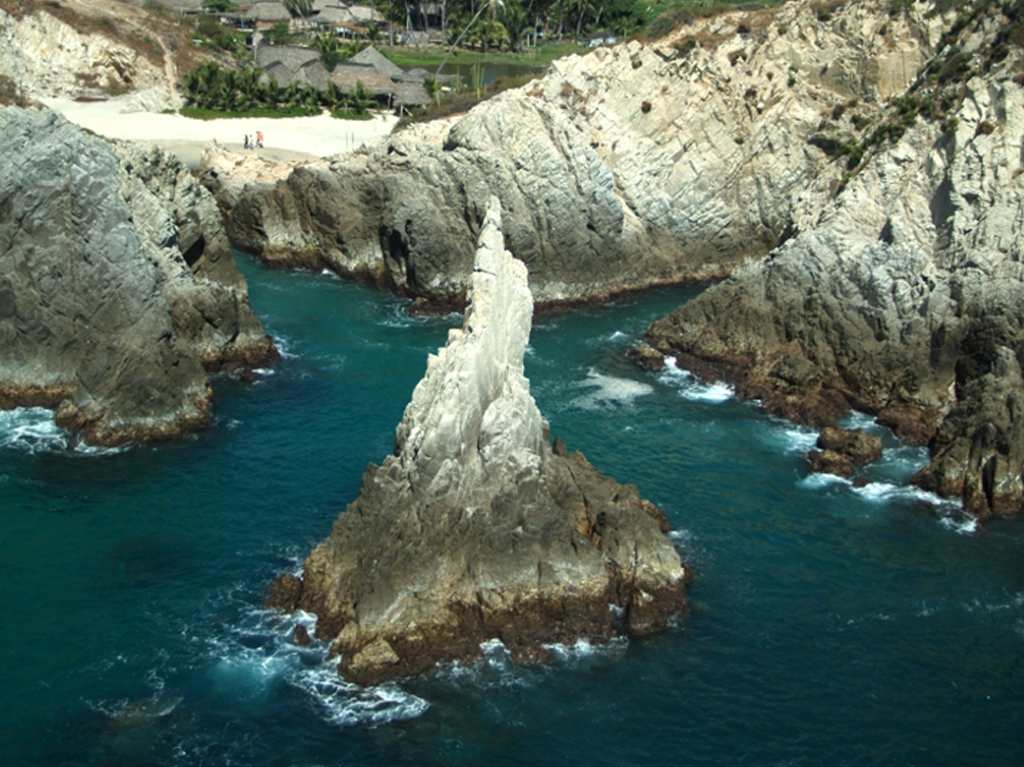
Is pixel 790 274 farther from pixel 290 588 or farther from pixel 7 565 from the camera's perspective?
pixel 7 565

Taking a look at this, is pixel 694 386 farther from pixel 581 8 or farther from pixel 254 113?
pixel 581 8

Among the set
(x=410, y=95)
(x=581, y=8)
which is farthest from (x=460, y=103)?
(x=581, y=8)

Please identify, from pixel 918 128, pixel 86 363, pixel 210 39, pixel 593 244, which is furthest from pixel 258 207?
pixel 210 39

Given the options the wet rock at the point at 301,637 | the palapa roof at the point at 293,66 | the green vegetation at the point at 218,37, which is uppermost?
the green vegetation at the point at 218,37

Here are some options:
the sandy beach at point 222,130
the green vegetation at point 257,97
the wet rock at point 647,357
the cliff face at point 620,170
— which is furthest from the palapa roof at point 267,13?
the wet rock at point 647,357

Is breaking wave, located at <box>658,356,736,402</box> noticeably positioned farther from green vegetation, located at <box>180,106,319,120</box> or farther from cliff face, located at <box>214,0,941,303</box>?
green vegetation, located at <box>180,106,319,120</box>

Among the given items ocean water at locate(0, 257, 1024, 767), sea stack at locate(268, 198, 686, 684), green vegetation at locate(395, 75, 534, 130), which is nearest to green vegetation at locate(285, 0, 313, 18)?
green vegetation at locate(395, 75, 534, 130)

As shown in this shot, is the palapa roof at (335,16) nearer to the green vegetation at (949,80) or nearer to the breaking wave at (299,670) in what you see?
the green vegetation at (949,80)
